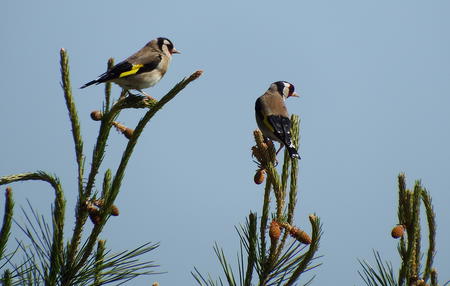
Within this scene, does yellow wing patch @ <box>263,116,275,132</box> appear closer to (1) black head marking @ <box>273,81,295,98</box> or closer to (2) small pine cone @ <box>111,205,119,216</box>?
(1) black head marking @ <box>273,81,295,98</box>

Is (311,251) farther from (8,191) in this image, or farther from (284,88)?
(284,88)

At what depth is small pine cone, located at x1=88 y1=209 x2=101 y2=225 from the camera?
2176 millimetres

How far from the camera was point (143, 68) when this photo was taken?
689 centimetres

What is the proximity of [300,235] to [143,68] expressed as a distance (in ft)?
Answer: 16.2

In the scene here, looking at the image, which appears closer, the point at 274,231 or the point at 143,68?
the point at 274,231

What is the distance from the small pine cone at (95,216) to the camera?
2.18 metres

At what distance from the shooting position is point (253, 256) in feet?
7.93

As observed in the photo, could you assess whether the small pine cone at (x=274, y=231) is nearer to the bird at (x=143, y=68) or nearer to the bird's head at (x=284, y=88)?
the bird at (x=143, y=68)

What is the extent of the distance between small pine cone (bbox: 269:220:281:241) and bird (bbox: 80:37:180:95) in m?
3.88

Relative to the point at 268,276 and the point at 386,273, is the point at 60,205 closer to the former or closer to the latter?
the point at 268,276

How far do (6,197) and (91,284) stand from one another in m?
0.53

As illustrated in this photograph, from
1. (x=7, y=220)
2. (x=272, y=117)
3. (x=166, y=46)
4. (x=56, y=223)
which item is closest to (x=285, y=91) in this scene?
(x=166, y=46)

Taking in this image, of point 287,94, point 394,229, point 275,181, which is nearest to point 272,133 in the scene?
point 287,94

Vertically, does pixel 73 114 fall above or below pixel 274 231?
above
